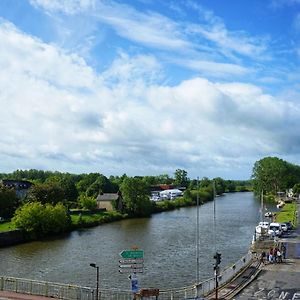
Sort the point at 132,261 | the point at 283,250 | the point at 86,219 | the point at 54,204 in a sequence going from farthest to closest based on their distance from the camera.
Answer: the point at 54,204 < the point at 86,219 < the point at 283,250 < the point at 132,261

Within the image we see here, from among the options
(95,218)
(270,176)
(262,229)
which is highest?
(270,176)

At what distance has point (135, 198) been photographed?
111125 millimetres

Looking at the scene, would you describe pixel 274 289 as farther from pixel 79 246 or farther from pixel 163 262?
pixel 79 246

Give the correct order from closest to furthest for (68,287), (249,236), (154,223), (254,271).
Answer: (68,287)
(254,271)
(249,236)
(154,223)

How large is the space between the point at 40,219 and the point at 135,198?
39473mm

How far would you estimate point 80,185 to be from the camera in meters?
171

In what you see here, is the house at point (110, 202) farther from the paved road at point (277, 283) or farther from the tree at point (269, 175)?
the tree at point (269, 175)

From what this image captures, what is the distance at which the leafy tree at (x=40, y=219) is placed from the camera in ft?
237

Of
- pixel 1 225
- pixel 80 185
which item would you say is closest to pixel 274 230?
pixel 1 225

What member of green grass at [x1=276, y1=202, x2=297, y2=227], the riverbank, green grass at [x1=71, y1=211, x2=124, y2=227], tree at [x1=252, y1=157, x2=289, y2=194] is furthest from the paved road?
tree at [x1=252, y1=157, x2=289, y2=194]

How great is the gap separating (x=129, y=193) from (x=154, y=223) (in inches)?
691

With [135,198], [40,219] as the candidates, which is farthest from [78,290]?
[135,198]

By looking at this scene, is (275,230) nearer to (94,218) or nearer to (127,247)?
(127,247)

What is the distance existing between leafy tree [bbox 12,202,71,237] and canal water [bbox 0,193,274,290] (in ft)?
9.64
